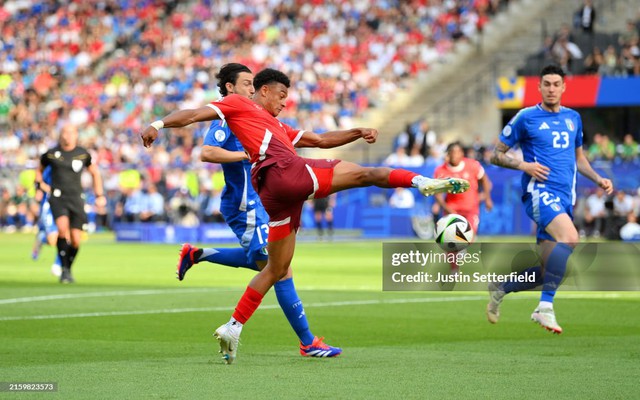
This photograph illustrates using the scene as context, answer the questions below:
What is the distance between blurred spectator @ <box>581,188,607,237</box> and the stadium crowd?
33.5 feet

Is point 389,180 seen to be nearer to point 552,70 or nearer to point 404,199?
point 552,70

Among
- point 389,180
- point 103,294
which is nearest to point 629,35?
point 103,294

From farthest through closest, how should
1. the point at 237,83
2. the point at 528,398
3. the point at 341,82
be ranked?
the point at 341,82 < the point at 237,83 < the point at 528,398

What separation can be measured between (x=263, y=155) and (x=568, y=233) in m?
3.68

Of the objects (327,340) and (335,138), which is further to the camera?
(327,340)

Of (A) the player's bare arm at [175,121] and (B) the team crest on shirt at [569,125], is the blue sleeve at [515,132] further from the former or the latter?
(A) the player's bare arm at [175,121]

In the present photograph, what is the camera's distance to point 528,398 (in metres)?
7.70

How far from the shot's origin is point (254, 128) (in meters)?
9.41

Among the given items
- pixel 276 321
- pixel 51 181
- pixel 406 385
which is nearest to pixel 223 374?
pixel 406 385

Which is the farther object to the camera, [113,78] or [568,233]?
[113,78]

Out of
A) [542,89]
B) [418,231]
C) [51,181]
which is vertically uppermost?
[542,89]

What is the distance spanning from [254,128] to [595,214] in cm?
2473

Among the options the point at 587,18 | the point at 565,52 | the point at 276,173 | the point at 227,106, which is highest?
the point at 587,18

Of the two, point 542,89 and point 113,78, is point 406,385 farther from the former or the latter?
point 113,78
